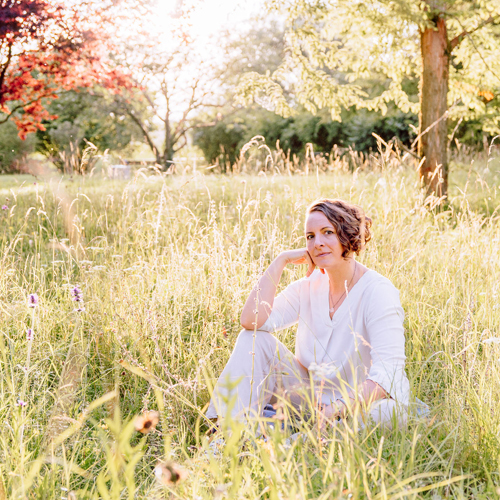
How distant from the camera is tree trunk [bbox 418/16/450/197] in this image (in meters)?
6.32

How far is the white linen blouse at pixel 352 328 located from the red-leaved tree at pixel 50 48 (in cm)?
462

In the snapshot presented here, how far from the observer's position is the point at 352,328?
2.10 metres

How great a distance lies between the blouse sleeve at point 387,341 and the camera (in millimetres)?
2180

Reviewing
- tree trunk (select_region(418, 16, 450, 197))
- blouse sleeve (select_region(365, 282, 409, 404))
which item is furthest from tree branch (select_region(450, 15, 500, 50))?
blouse sleeve (select_region(365, 282, 409, 404))

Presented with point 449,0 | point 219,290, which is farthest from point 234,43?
point 219,290

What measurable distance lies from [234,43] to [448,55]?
14325mm

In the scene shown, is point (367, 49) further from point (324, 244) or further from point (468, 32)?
point (324, 244)

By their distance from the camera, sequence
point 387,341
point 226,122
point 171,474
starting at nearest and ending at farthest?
point 171,474
point 387,341
point 226,122

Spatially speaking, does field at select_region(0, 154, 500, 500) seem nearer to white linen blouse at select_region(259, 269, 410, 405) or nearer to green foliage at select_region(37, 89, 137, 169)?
white linen blouse at select_region(259, 269, 410, 405)

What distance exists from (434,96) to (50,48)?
15.3 ft

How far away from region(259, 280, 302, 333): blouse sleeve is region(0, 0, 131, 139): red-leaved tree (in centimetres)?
453

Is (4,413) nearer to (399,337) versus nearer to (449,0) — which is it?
(399,337)

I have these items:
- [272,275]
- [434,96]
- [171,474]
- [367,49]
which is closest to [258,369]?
[272,275]

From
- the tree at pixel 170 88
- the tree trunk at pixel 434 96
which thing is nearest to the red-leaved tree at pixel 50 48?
the tree trunk at pixel 434 96
